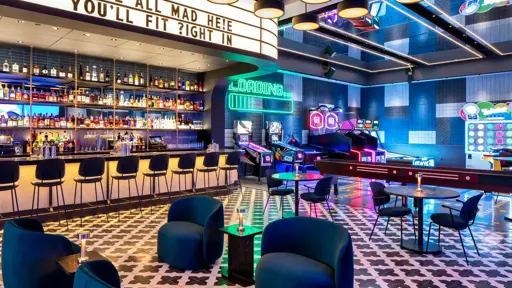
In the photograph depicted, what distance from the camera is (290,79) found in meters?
13.3

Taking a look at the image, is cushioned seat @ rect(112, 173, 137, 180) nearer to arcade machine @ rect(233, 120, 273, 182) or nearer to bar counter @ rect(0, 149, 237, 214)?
bar counter @ rect(0, 149, 237, 214)

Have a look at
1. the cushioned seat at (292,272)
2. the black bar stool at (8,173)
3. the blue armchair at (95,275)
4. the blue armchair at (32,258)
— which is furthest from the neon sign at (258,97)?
the blue armchair at (95,275)

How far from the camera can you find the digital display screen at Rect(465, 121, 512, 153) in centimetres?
1236

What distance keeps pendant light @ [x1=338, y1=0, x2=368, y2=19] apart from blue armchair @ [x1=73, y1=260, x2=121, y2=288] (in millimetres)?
4241

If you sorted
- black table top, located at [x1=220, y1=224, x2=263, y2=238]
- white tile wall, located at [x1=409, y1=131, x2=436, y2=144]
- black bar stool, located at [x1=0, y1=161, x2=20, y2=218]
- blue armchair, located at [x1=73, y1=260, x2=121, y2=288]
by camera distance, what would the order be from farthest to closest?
white tile wall, located at [x1=409, y1=131, x2=436, y2=144] → black bar stool, located at [x1=0, y1=161, x2=20, y2=218] → black table top, located at [x1=220, y1=224, x2=263, y2=238] → blue armchair, located at [x1=73, y1=260, x2=121, y2=288]

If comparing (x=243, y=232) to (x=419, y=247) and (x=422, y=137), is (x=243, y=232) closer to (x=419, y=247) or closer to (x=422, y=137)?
(x=419, y=247)

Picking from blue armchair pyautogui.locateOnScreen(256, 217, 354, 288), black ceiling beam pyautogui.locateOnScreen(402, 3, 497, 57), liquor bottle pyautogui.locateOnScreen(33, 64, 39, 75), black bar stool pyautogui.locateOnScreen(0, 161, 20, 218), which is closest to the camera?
blue armchair pyautogui.locateOnScreen(256, 217, 354, 288)

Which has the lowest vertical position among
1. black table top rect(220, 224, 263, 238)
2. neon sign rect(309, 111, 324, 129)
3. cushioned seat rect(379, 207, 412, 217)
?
cushioned seat rect(379, 207, 412, 217)

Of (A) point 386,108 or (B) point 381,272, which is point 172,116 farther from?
(A) point 386,108

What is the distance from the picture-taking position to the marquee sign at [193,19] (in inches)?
206

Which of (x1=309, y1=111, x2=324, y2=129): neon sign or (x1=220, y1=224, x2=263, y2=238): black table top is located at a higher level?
(x1=309, y1=111, x2=324, y2=129): neon sign

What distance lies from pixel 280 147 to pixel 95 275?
9.86 meters

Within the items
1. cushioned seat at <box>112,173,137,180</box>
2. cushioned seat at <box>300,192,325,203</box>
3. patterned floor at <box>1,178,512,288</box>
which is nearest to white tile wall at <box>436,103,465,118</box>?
patterned floor at <box>1,178,512,288</box>

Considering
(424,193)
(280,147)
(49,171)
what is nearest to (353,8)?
(424,193)
